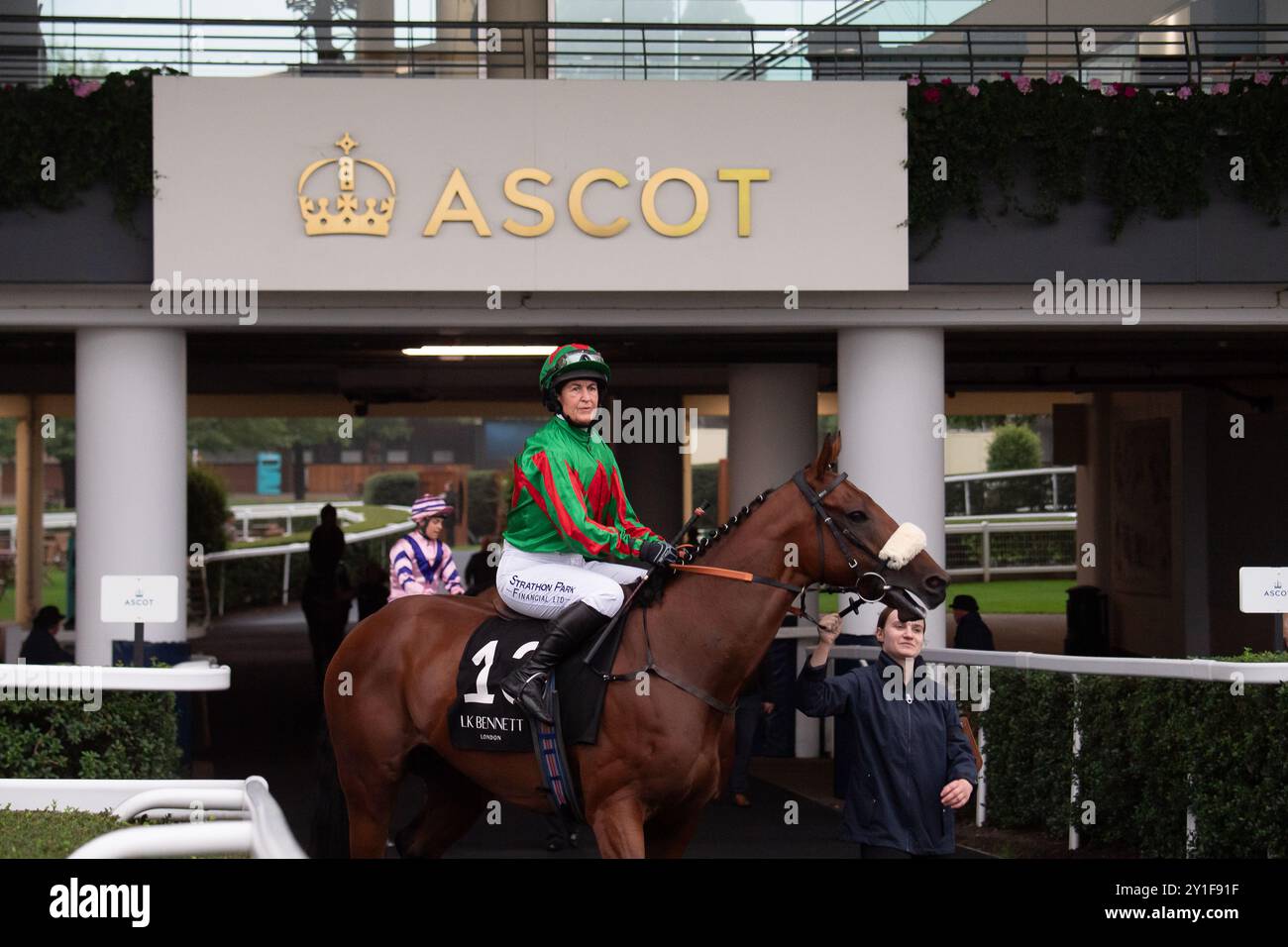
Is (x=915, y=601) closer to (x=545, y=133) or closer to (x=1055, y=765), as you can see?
(x=1055, y=765)

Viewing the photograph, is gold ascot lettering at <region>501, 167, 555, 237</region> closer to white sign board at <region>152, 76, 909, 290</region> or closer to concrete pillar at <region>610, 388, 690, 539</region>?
white sign board at <region>152, 76, 909, 290</region>

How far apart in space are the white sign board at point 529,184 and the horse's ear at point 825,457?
5613 mm

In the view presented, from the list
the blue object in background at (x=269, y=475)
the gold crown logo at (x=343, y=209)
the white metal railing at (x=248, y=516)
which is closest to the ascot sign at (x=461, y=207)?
the gold crown logo at (x=343, y=209)

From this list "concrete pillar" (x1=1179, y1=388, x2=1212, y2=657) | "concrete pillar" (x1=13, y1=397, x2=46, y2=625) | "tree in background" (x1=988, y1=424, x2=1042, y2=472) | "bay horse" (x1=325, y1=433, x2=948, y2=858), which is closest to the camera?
"bay horse" (x1=325, y1=433, x2=948, y2=858)

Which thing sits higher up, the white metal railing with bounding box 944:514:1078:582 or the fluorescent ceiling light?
the fluorescent ceiling light

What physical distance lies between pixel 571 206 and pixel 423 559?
2949 millimetres

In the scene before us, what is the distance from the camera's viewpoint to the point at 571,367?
20.3 feet

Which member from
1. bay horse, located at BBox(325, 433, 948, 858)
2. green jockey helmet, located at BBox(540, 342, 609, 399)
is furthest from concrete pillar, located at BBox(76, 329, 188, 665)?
green jockey helmet, located at BBox(540, 342, 609, 399)

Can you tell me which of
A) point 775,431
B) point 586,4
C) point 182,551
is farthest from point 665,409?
point 182,551

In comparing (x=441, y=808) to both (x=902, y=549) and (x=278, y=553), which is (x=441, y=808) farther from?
(x=278, y=553)

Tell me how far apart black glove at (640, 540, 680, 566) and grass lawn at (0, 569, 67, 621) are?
2527 cm

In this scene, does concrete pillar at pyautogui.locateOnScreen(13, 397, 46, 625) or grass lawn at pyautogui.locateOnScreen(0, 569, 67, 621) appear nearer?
concrete pillar at pyautogui.locateOnScreen(13, 397, 46, 625)

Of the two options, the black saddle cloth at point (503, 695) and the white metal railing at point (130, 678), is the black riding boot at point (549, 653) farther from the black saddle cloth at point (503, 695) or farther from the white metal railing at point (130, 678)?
the white metal railing at point (130, 678)

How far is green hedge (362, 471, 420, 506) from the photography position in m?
51.1
